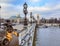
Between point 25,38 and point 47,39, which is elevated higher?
point 25,38

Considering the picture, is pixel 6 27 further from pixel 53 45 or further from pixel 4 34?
pixel 53 45

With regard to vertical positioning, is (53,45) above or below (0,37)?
below

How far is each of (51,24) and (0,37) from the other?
14191cm

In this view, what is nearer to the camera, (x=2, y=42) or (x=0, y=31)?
(x=2, y=42)

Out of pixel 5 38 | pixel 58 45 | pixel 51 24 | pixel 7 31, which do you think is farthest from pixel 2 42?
pixel 51 24

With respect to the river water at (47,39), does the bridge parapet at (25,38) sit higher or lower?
higher


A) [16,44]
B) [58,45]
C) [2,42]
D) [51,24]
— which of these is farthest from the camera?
[51,24]

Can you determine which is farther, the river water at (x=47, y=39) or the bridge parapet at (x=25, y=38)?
the river water at (x=47, y=39)

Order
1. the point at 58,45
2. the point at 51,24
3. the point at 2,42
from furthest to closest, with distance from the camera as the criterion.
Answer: the point at 51,24 → the point at 58,45 → the point at 2,42

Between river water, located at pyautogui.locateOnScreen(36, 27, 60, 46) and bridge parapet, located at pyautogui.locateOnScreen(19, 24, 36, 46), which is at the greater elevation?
bridge parapet, located at pyautogui.locateOnScreen(19, 24, 36, 46)

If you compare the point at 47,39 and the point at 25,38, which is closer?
the point at 25,38

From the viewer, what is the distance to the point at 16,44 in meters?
2.55

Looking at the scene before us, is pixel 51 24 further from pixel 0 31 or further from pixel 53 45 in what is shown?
pixel 0 31

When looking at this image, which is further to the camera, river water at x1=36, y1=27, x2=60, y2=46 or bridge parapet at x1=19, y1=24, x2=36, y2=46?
river water at x1=36, y1=27, x2=60, y2=46
